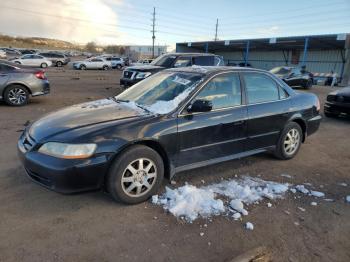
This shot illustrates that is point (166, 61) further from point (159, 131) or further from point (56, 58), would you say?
point (56, 58)

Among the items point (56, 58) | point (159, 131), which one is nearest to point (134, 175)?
point (159, 131)

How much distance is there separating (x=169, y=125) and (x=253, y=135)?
5.19ft

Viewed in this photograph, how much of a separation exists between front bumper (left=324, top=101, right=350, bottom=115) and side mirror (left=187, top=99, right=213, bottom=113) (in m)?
6.84

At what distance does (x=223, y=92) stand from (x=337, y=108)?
6.46 metres

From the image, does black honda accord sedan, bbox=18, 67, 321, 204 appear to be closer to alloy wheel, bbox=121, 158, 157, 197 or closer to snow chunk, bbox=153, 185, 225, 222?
alloy wheel, bbox=121, 158, 157, 197

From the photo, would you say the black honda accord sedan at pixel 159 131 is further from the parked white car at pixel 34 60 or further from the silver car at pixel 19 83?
the parked white car at pixel 34 60

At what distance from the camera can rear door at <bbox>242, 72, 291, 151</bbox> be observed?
14.7ft

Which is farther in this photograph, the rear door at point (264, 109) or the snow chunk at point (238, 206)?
the rear door at point (264, 109)

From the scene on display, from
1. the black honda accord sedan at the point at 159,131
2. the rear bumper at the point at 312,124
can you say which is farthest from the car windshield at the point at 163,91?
the rear bumper at the point at 312,124

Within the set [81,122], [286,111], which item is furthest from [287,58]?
[81,122]

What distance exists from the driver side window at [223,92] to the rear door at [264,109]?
0.66 feet

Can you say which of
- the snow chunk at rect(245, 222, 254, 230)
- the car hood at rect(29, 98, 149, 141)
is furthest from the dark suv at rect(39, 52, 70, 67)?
the snow chunk at rect(245, 222, 254, 230)

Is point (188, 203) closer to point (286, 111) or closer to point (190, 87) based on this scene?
point (190, 87)

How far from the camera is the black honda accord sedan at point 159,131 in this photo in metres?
3.15
